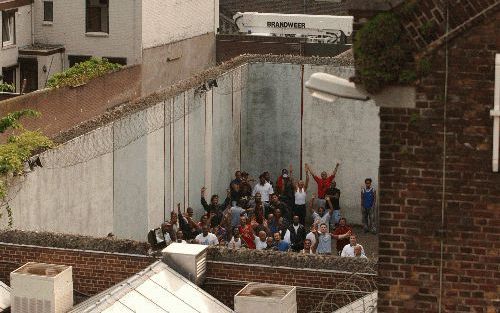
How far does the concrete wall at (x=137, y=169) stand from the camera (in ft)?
89.7

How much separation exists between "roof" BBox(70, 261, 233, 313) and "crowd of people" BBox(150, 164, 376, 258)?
4822 mm

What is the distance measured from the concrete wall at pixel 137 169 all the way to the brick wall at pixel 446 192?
51.0 ft

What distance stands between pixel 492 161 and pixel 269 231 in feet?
60.6

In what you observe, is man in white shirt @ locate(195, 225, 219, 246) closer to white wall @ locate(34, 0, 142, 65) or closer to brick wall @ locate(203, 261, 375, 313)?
brick wall @ locate(203, 261, 375, 313)

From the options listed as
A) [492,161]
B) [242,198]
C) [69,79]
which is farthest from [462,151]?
[69,79]

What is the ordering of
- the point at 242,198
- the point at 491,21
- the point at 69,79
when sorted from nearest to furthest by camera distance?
1. the point at 491,21
2. the point at 242,198
3. the point at 69,79

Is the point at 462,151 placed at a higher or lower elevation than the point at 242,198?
higher

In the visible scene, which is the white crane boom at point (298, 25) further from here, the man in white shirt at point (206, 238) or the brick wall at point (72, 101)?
the man in white shirt at point (206, 238)

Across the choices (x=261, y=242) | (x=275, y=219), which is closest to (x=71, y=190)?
(x=261, y=242)

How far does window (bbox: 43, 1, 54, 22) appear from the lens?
49.5 meters

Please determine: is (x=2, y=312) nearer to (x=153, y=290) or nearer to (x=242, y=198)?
(x=153, y=290)

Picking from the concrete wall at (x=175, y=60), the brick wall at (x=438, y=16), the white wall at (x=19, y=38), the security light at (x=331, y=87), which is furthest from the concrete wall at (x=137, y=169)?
the brick wall at (x=438, y=16)

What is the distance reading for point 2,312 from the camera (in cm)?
1909

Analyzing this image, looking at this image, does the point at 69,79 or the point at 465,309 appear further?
the point at 69,79
